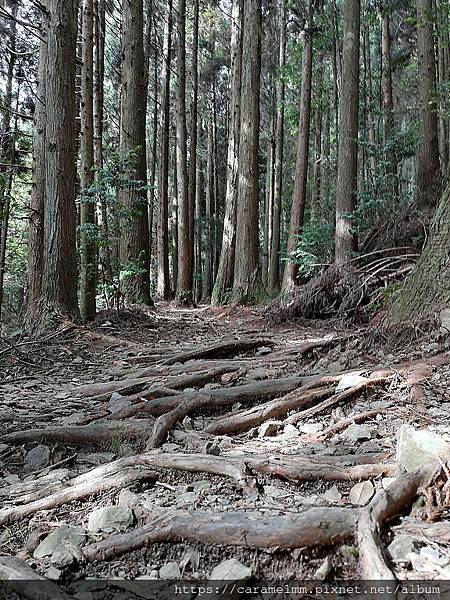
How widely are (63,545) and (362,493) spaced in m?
1.41

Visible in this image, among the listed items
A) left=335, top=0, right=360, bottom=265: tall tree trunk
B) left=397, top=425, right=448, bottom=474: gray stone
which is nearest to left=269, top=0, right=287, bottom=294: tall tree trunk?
left=335, top=0, right=360, bottom=265: tall tree trunk

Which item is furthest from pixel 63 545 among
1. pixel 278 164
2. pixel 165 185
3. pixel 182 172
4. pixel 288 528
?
pixel 278 164

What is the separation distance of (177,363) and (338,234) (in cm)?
557

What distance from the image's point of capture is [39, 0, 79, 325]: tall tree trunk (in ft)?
25.2

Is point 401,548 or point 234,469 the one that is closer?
point 401,548

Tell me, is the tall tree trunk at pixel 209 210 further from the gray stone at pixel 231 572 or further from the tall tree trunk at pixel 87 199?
the gray stone at pixel 231 572

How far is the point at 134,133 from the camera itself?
36.6 feet

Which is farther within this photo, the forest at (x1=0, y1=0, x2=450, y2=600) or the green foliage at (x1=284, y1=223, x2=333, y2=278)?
the green foliage at (x1=284, y1=223, x2=333, y2=278)

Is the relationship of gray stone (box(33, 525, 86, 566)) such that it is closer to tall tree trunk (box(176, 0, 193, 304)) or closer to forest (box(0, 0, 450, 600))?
forest (box(0, 0, 450, 600))

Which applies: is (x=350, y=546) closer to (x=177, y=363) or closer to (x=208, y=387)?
(x=208, y=387)

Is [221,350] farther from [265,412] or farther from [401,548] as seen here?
[401,548]

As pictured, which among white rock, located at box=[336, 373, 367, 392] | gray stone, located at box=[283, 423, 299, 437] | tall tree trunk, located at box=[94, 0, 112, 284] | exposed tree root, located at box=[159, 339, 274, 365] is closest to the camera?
gray stone, located at box=[283, 423, 299, 437]

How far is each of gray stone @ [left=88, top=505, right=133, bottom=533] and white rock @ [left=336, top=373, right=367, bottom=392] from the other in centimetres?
207

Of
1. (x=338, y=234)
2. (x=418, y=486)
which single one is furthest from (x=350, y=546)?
(x=338, y=234)
